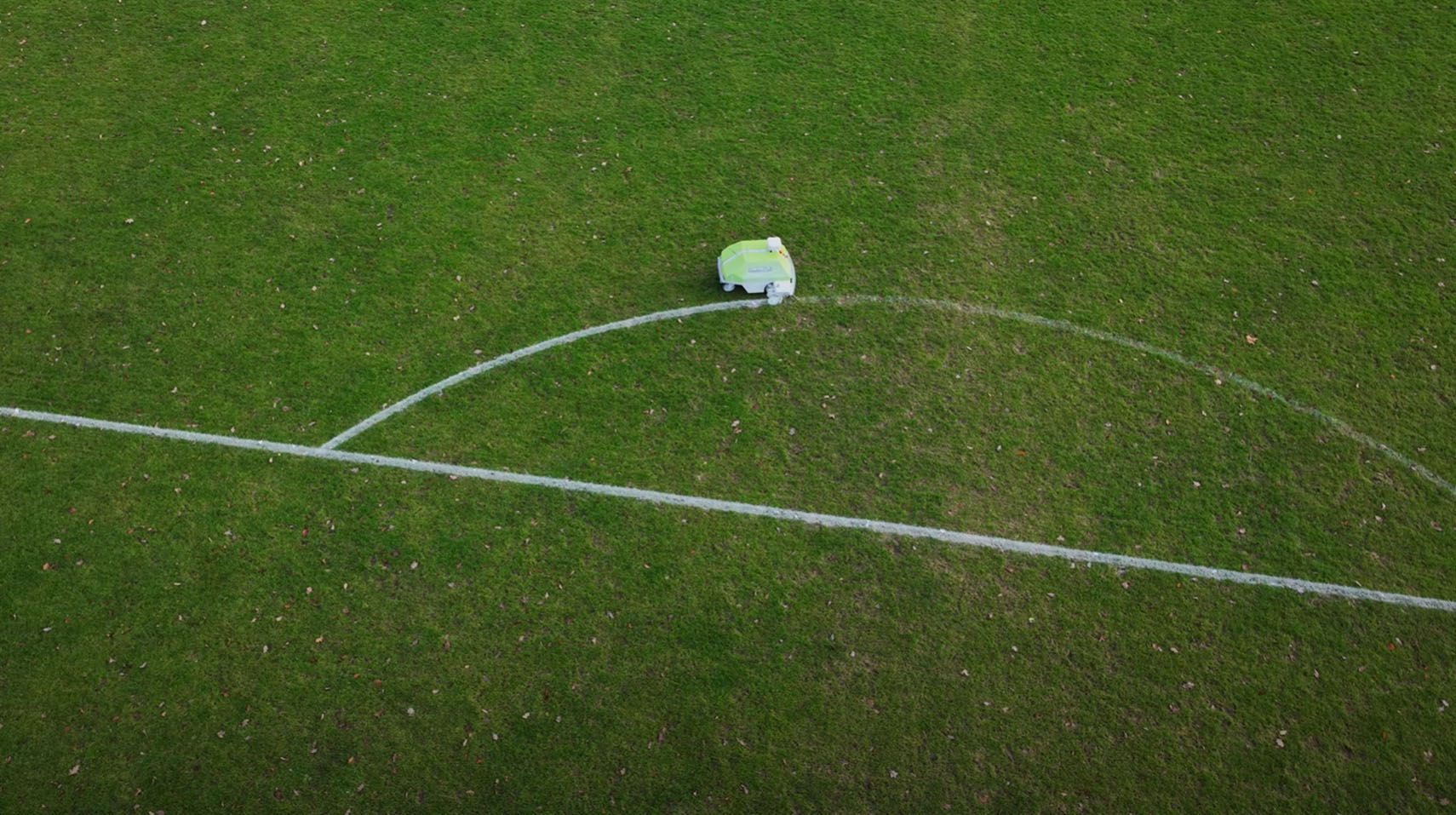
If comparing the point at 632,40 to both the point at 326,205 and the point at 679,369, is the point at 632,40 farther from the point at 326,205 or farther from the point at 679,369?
the point at 679,369

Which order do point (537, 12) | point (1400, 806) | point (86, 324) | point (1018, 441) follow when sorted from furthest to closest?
1. point (537, 12)
2. point (86, 324)
3. point (1018, 441)
4. point (1400, 806)

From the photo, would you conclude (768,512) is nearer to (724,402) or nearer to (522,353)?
(724,402)

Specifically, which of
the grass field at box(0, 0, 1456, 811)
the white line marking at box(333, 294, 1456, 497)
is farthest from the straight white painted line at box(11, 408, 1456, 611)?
the white line marking at box(333, 294, 1456, 497)

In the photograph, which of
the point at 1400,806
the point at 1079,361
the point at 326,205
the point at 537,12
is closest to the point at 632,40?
the point at 537,12

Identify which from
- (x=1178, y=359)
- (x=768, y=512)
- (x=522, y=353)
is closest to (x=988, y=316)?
(x=1178, y=359)

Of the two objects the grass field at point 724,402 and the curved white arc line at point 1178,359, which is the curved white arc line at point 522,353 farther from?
the curved white arc line at point 1178,359

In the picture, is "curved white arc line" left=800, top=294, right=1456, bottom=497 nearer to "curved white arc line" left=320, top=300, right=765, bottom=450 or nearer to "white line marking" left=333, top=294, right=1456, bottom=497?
"white line marking" left=333, top=294, right=1456, bottom=497

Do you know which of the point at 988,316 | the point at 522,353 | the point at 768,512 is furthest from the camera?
the point at 988,316
